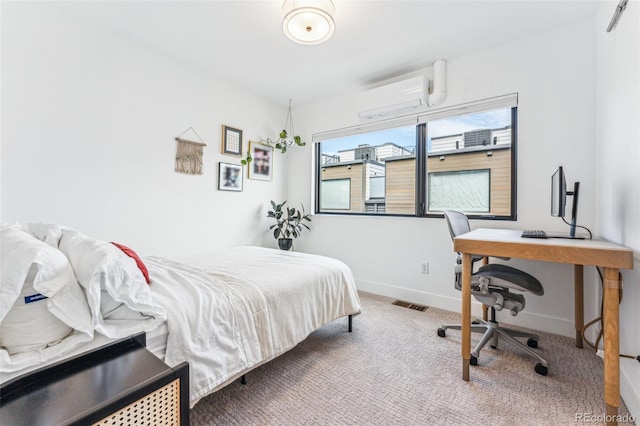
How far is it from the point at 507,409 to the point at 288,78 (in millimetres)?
3395

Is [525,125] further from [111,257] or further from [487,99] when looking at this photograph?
[111,257]

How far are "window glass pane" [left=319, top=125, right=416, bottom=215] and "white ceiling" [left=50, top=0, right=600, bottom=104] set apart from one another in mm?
732

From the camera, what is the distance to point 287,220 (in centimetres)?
374

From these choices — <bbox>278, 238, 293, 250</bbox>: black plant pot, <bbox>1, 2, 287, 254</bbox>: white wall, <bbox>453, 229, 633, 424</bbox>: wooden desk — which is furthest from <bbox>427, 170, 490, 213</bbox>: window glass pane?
<bbox>1, 2, 287, 254</bbox>: white wall

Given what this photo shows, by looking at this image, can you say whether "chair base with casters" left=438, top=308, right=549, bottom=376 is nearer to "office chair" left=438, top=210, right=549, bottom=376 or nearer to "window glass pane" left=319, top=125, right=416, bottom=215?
"office chair" left=438, top=210, right=549, bottom=376

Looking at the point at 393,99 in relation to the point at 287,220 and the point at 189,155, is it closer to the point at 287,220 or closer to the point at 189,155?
the point at 287,220

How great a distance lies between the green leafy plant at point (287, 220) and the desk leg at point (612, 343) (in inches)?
114

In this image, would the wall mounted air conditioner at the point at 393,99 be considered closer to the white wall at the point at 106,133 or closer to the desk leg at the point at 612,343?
the white wall at the point at 106,133

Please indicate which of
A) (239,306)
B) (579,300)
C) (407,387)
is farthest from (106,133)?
(579,300)

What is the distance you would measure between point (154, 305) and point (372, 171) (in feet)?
9.39

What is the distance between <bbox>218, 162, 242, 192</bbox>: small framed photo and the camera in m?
3.24

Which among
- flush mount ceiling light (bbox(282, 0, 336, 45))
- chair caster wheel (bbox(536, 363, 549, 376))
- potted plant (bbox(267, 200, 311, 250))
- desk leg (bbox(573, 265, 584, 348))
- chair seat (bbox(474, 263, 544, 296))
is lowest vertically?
chair caster wheel (bbox(536, 363, 549, 376))

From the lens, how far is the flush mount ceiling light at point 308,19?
177 cm

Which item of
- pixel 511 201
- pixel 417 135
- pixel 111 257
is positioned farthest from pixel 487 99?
pixel 111 257
